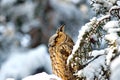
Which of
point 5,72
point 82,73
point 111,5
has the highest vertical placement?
point 5,72

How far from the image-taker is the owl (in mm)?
3951

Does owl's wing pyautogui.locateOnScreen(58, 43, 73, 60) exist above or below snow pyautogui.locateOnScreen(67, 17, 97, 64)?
above

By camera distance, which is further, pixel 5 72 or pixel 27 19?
pixel 27 19

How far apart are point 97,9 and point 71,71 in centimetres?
41

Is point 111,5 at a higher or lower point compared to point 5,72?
lower

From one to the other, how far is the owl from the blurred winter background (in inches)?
409

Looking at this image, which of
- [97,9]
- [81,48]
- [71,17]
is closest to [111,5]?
[97,9]

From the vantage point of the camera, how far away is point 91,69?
3523 mm

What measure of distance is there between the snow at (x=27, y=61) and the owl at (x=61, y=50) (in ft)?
34.1

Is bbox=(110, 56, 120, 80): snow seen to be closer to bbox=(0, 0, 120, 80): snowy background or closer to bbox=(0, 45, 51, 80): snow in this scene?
bbox=(0, 0, 120, 80): snowy background

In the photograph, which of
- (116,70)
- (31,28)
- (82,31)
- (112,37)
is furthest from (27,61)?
(112,37)

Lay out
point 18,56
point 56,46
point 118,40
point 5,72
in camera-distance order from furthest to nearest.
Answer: point 18,56 → point 5,72 → point 56,46 → point 118,40

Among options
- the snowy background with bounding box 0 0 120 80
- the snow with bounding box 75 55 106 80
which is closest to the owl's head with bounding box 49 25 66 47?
the snow with bounding box 75 55 106 80

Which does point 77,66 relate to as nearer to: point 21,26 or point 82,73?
Answer: point 82,73
